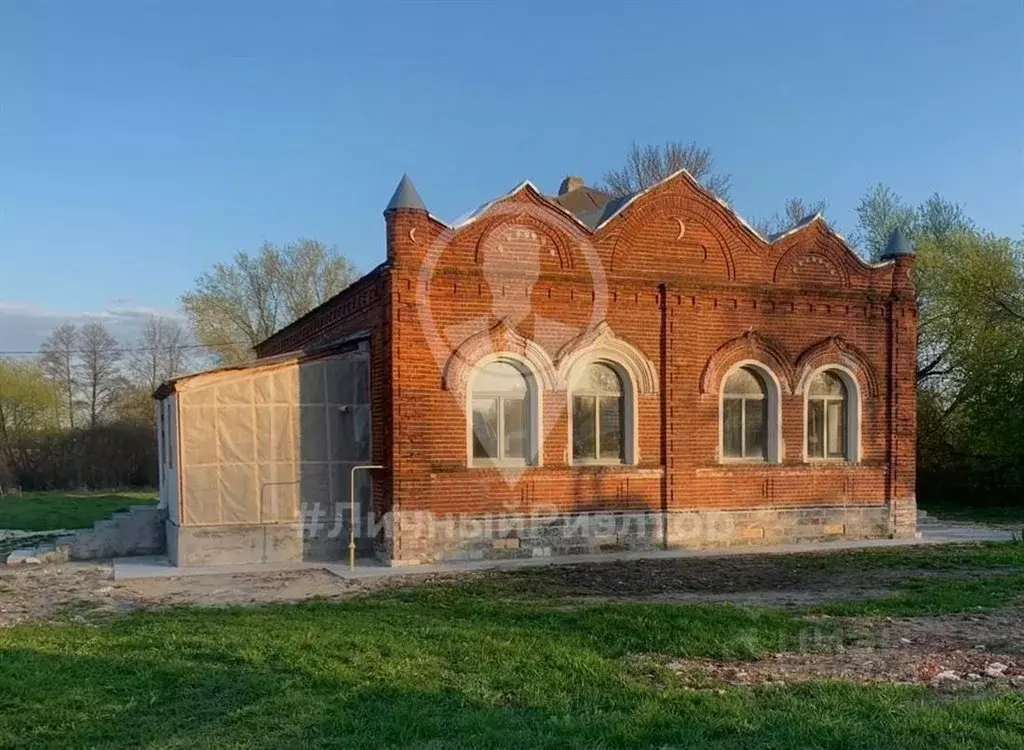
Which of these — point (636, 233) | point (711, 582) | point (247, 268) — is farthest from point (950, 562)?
point (247, 268)

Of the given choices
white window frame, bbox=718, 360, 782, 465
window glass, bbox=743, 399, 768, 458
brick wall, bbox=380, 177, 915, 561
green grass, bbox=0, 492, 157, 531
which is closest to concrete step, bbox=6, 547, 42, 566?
brick wall, bbox=380, 177, 915, 561

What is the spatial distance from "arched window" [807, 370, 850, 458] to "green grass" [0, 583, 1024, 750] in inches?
331

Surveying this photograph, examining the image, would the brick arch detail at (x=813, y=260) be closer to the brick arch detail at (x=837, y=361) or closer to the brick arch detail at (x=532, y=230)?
the brick arch detail at (x=837, y=361)

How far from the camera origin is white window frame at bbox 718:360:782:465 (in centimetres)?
1559

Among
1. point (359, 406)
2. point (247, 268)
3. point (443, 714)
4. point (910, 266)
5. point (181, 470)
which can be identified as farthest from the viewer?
point (247, 268)

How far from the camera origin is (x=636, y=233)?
48.9ft

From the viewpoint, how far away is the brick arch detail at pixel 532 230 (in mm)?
13891

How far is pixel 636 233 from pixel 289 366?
612 centimetres

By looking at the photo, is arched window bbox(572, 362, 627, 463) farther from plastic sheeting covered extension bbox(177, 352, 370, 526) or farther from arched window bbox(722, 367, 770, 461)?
plastic sheeting covered extension bbox(177, 352, 370, 526)

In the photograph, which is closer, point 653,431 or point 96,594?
point 96,594

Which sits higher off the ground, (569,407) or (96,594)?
(569,407)

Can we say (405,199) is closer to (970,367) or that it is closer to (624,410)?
(624,410)

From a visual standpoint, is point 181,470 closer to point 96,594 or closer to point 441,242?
point 96,594

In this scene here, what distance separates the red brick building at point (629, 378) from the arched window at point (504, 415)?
36mm
